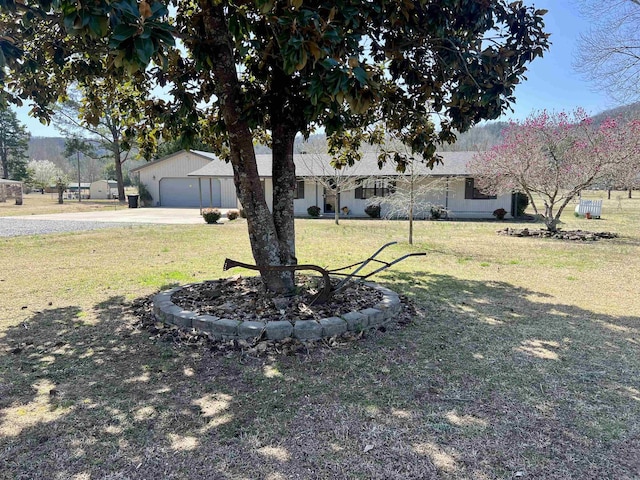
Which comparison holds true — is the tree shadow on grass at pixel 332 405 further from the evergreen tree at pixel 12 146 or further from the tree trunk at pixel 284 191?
the evergreen tree at pixel 12 146

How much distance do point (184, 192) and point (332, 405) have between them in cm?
3066

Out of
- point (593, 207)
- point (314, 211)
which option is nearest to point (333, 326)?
point (314, 211)

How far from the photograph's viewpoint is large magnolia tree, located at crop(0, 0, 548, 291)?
2.69 meters

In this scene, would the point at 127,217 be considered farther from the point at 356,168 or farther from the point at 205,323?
the point at 205,323

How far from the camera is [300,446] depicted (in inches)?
88.7

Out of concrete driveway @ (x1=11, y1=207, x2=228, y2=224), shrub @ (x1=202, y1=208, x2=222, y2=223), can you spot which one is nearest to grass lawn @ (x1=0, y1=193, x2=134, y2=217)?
concrete driveway @ (x1=11, y1=207, x2=228, y2=224)

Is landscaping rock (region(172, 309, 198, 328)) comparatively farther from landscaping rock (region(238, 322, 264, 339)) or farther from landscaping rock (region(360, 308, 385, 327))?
landscaping rock (region(360, 308, 385, 327))

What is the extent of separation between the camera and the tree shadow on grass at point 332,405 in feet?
6.93

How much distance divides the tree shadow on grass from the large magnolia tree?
165cm

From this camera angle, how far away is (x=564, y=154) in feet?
39.5

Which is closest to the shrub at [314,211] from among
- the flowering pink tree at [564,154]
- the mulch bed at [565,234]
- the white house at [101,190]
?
the flowering pink tree at [564,154]

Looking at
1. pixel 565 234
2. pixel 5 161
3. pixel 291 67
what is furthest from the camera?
pixel 5 161

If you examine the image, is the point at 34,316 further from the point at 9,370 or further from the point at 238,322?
the point at 238,322

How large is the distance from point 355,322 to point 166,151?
3461cm
